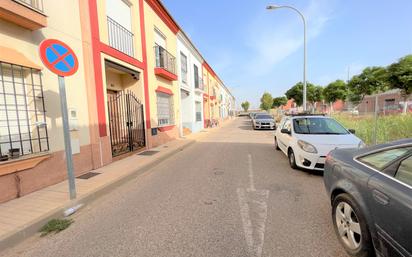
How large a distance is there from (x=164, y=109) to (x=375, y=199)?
37.9 feet

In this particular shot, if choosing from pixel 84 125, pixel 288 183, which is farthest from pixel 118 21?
pixel 288 183

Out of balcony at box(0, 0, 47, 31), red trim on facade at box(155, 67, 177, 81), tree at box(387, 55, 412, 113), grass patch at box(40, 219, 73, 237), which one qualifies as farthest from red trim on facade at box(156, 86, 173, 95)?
tree at box(387, 55, 412, 113)

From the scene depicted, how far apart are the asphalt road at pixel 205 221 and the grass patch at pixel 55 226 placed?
13 centimetres

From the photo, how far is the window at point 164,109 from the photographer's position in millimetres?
11755

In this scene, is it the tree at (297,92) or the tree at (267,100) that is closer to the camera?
the tree at (297,92)

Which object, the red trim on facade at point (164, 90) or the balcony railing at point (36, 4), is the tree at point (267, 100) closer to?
the red trim on facade at point (164, 90)

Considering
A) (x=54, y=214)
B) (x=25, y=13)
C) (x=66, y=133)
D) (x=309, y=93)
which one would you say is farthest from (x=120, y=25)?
(x=309, y=93)

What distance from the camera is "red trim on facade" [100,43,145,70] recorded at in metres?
6.86

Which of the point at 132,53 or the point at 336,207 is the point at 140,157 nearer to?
the point at 132,53

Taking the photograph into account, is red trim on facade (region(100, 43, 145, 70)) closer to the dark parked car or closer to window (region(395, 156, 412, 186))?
the dark parked car

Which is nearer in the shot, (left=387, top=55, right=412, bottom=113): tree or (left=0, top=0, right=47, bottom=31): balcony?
(left=0, top=0, right=47, bottom=31): balcony

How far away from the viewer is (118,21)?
8.22m

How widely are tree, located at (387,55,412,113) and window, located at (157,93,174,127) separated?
17.4m

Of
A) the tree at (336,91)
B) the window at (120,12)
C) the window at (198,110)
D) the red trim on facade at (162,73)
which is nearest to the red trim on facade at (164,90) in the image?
the red trim on facade at (162,73)
